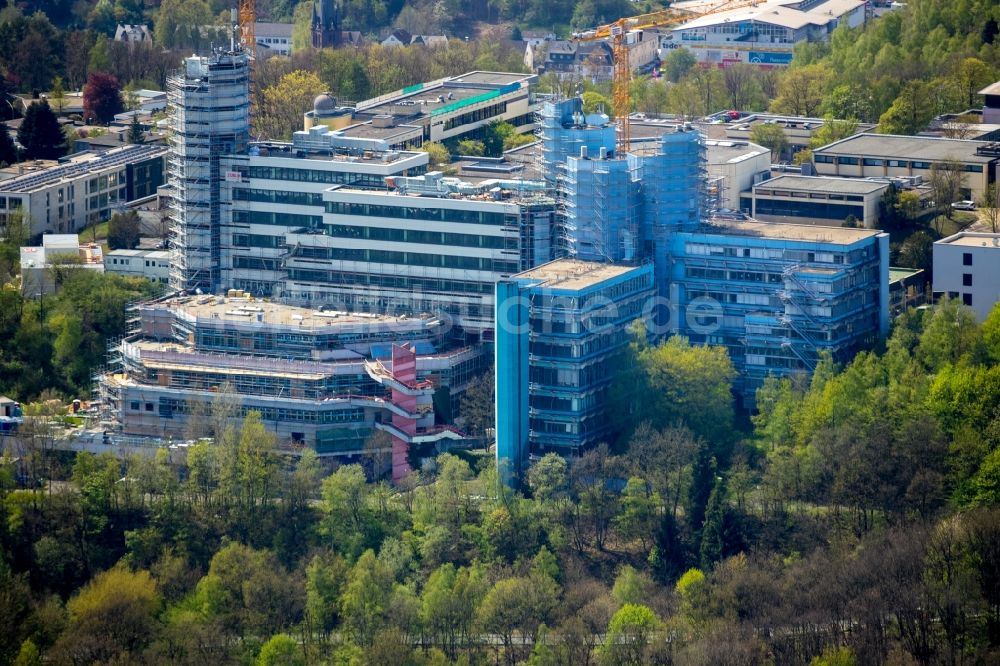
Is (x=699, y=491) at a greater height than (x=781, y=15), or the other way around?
(x=781, y=15)

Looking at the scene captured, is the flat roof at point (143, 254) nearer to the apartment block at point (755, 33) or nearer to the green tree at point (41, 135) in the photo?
the green tree at point (41, 135)

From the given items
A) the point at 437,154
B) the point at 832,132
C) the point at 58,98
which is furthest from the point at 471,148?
the point at 58,98

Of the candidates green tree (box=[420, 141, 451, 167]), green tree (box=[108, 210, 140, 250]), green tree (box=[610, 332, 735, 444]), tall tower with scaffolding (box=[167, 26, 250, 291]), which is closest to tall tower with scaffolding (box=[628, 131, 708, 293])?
green tree (box=[610, 332, 735, 444])

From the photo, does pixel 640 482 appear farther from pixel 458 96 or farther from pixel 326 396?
pixel 458 96

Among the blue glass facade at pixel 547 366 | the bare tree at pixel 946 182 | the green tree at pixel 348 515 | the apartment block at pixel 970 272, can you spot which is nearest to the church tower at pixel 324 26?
the bare tree at pixel 946 182

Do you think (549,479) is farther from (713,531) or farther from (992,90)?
(992,90)
